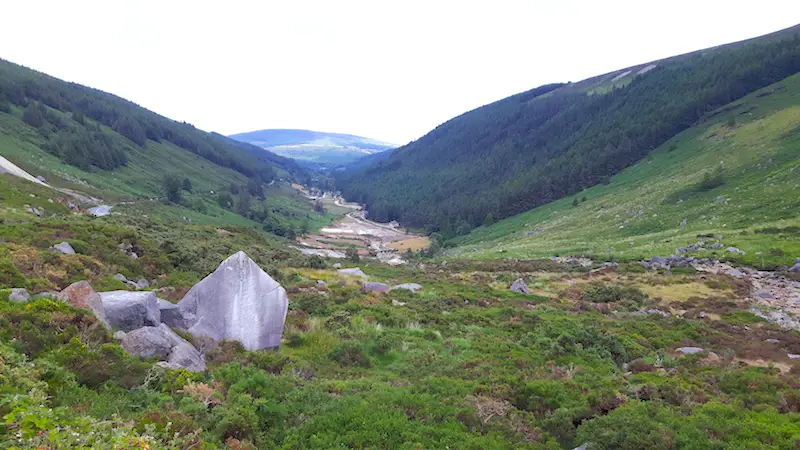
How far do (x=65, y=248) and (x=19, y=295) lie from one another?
1097cm

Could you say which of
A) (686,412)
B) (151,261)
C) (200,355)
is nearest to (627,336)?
(686,412)

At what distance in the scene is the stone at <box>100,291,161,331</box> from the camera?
14656 mm

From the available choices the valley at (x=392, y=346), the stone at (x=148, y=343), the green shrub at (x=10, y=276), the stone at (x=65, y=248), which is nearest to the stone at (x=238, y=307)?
the valley at (x=392, y=346)

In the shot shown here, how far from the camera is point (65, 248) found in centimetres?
2214

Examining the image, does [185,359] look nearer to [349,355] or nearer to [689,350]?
[349,355]

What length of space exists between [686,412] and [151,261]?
29.2m

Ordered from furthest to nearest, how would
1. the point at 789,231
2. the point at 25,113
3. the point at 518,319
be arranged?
1. the point at 25,113
2. the point at 789,231
3. the point at 518,319

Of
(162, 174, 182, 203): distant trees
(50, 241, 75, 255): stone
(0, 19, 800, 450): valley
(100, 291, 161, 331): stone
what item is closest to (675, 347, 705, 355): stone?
(0, 19, 800, 450): valley

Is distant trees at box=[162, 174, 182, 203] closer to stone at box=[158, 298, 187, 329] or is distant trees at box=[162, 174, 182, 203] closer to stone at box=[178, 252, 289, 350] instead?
stone at box=[178, 252, 289, 350]

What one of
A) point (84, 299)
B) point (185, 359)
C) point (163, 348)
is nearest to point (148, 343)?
point (163, 348)

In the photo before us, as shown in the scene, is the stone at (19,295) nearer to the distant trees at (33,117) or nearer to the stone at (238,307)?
the stone at (238,307)

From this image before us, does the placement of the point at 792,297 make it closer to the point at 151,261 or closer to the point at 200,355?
the point at 200,355

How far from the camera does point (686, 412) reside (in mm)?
12148

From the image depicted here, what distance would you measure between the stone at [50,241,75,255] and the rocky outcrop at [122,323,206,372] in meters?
12.4
